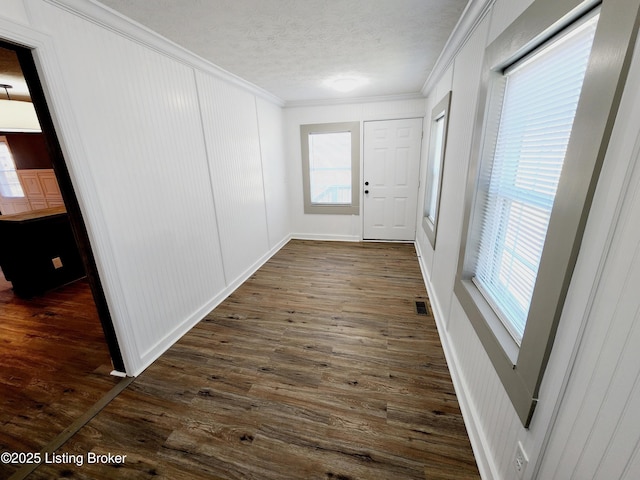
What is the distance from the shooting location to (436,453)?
4.43 ft

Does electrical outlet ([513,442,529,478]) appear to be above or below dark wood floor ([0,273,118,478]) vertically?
above

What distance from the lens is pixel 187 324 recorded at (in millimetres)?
2375

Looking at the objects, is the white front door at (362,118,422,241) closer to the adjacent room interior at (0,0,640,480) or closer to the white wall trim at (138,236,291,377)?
the adjacent room interior at (0,0,640,480)

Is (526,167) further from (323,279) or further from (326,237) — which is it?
(326,237)

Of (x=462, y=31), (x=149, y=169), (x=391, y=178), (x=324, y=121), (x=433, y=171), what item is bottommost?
(x=391, y=178)

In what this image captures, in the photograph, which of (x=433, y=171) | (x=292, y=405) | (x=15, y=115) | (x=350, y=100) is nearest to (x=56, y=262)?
(x=15, y=115)

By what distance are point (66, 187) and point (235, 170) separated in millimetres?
1737

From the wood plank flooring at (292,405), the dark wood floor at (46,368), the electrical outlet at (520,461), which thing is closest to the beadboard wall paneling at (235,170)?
the wood plank flooring at (292,405)

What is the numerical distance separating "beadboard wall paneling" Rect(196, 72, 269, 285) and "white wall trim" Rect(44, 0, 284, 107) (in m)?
0.11

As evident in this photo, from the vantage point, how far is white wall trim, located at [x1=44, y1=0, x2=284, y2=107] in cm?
146

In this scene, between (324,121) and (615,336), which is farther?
(324,121)

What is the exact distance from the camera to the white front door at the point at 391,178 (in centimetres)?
418

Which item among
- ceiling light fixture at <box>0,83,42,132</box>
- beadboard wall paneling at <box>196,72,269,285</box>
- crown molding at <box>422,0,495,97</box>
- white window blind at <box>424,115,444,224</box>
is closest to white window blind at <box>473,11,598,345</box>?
crown molding at <box>422,0,495,97</box>

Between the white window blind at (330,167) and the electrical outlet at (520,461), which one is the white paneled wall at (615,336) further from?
the white window blind at (330,167)
